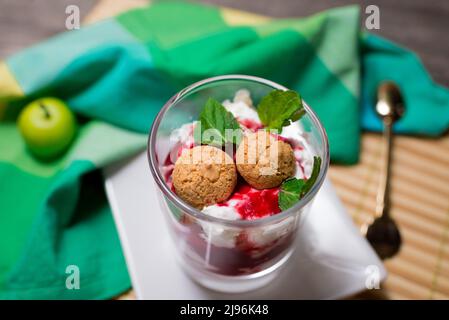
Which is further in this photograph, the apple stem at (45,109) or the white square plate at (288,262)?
the apple stem at (45,109)

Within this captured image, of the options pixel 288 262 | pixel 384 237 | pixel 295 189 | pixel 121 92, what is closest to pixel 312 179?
pixel 295 189

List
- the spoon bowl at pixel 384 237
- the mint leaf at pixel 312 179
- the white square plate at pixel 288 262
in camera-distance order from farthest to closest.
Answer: the spoon bowl at pixel 384 237 < the white square plate at pixel 288 262 < the mint leaf at pixel 312 179

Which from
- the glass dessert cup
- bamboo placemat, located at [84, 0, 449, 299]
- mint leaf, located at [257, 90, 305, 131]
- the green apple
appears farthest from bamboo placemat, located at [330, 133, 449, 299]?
the green apple

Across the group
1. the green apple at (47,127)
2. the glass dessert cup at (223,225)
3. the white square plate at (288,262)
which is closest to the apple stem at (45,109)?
the green apple at (47,127)

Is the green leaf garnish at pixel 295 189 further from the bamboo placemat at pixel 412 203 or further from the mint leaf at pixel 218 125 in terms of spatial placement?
the bamboo placemat at pixel 412 203

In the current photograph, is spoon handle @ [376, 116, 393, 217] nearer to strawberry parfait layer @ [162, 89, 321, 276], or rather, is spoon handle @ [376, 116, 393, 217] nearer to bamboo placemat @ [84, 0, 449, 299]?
bamboo placemat @ [84, 0, 449, 299]

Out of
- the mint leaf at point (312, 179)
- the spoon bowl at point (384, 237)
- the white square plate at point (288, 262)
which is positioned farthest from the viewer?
the spoon bowl at point (384, 237)

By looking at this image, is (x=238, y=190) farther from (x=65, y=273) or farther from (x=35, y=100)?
(x=35, y=100)
